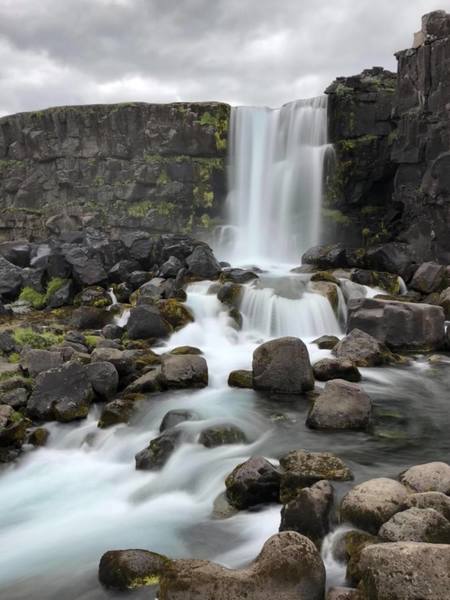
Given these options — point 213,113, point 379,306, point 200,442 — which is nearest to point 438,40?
point 379,306

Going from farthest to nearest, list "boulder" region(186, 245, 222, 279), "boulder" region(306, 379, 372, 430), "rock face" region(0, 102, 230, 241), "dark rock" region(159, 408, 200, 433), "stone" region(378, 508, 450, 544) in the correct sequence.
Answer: "rock face" region(0, 102, 230, 241), "boulder" region(186, 245, 222, 279), "dark rock" region(159, 408, 200, 433), "boulder" region(306, 379, 372, 430), "stone" region(378, 508, 450, 544)

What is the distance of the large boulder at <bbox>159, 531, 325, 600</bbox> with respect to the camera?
176 inches

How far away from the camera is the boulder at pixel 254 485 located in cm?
668

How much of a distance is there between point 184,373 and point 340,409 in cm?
358

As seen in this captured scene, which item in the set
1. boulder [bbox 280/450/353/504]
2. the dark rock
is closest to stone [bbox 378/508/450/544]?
boulder [bbox 280/450/353/504]

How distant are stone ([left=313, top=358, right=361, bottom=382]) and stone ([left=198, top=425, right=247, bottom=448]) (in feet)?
10.3

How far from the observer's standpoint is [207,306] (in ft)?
57.3

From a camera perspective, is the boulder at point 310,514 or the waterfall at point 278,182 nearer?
the boulder at point 310,514

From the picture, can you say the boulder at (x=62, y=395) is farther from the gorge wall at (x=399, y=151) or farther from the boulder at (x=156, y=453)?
the gorge wall at (x=399, y=151)

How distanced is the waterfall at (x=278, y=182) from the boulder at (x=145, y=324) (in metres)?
13.3

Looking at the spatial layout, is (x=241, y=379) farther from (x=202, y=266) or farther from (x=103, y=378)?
(x=202, y=266)

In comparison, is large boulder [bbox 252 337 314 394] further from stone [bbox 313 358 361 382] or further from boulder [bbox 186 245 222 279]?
boulder [bbox 186 245 222 279]

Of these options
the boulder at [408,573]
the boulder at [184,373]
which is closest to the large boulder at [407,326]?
the boulder at [184,373]

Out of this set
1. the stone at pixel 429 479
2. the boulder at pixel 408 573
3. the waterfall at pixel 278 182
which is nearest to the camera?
the boulder at pixel 408 573
